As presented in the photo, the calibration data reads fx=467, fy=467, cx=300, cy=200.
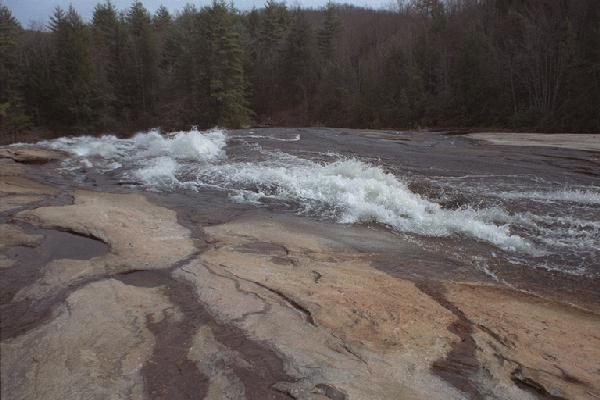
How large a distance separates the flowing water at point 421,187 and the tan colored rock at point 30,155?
0.58m

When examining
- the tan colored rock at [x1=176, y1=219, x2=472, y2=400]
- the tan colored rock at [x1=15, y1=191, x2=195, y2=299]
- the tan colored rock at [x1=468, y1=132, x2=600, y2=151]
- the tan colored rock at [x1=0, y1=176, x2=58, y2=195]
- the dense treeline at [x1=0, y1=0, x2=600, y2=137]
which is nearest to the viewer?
the tan colored rock at [x1=176, y1=219, x2=472, y2=400]

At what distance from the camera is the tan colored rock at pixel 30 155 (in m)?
11.2

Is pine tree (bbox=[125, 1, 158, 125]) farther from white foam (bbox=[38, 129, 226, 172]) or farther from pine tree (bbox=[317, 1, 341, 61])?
white foam (bbox=[38, 129, 226, 172])

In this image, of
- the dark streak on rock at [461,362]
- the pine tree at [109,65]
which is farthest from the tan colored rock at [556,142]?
the pine tree at [109,65]

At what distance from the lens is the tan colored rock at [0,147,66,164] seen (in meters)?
11.2

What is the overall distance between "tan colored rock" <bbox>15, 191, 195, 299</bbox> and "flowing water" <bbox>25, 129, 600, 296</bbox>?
175 centimetres

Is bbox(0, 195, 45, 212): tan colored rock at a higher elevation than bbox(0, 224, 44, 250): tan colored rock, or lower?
higher

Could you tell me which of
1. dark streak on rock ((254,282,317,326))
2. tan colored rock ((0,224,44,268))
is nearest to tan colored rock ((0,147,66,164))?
tan colored rock ((0,224,44,268))

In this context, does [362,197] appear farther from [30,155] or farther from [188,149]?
[30,155]

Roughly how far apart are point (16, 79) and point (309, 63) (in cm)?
2837

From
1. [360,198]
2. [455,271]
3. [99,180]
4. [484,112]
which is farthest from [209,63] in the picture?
[455,271]

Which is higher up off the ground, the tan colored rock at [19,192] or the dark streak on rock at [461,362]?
the tan colored rock at [19,192]

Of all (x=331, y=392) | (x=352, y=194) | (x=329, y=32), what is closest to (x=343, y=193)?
(x=352, y=194)

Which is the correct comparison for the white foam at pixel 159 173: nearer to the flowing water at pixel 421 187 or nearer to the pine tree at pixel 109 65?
the flowing water at pixel 421 187
